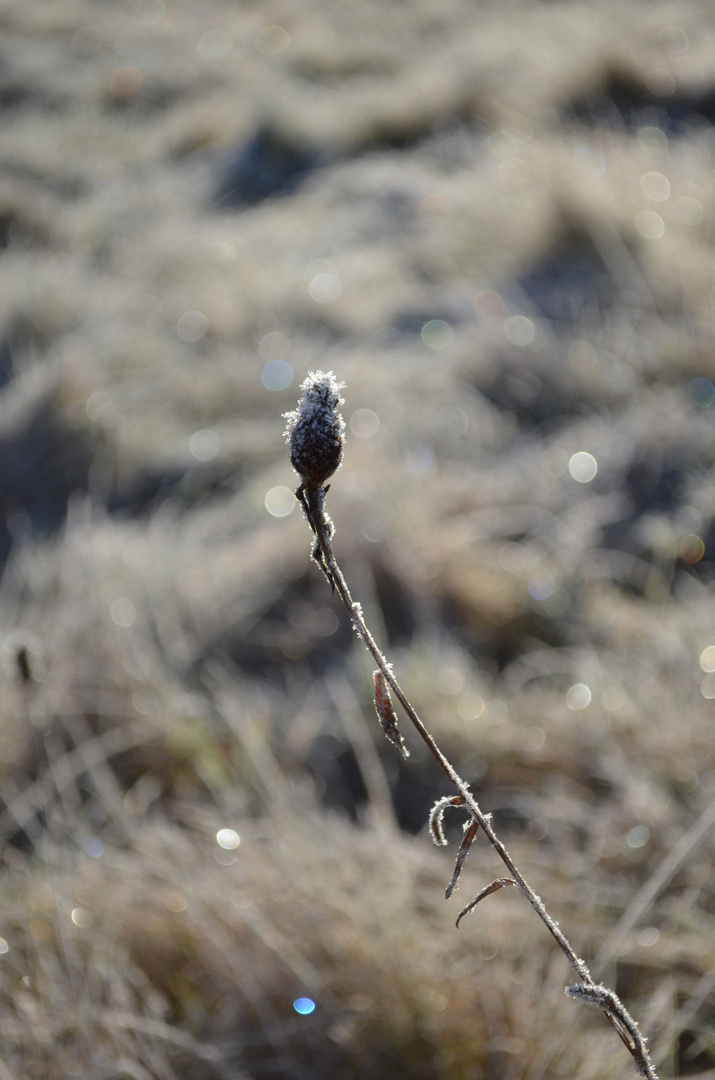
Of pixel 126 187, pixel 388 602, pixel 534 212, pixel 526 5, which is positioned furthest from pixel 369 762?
pixel 526 5

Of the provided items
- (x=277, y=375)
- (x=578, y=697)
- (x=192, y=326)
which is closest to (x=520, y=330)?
(x=277, y=375)

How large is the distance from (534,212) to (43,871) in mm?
3628

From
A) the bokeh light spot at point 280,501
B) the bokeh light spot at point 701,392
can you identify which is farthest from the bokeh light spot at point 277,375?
the bokeh light spot at point 701,392

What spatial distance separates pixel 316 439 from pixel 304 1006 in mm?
927

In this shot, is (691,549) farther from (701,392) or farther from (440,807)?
(440,807)

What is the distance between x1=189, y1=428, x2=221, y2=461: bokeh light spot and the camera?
9.82 ft

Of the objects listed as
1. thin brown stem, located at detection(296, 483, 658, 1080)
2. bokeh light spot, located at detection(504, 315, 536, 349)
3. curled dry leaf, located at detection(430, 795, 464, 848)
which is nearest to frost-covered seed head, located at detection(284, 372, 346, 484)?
thin brown stem, located at detection(296, 483, 658, 1080)

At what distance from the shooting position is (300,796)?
1.48 metres

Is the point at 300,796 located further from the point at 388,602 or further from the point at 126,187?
the point at 126,187

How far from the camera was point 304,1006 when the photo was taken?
40.9 inches

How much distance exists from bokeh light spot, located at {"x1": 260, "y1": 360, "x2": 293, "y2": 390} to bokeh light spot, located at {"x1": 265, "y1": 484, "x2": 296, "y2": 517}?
829 mm

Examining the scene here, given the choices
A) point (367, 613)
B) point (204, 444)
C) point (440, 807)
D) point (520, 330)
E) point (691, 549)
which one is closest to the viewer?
point (440, 807)

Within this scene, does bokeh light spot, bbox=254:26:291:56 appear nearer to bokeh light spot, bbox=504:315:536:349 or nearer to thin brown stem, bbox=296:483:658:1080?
bokeh light spot, bbox=504:315:536:349

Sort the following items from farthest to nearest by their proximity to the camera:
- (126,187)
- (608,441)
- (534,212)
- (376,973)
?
(126,187) < (534,212) < (608,441) < (376,973)
